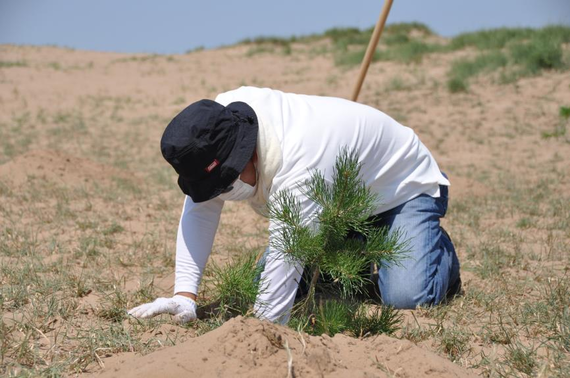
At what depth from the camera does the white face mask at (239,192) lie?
2.26 m

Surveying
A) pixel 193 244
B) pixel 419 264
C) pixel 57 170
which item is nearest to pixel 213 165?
pixel 193 244

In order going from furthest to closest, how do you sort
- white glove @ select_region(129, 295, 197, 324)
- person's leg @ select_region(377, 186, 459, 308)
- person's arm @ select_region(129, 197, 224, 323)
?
1. person's leg @ select_region(377, 186, 459, 308)
2. person's arm @ select_region(129, 197, 224, 323)
3. white glove @ select_region(129, 295, 197, 324)

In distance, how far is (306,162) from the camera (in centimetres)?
224

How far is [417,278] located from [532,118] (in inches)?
261

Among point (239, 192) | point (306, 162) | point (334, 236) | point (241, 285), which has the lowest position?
point (241, 285)

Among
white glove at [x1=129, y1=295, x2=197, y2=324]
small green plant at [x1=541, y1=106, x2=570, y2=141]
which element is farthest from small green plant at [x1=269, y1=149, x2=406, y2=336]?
small green plant at [x1=541, y1=106, x2=570, y2=141]

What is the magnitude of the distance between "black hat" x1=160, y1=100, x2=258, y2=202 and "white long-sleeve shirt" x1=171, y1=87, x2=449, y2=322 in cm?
15

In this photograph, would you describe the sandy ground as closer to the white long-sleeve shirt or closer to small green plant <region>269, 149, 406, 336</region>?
small green plant <region>269, 149, 406, 336</region>

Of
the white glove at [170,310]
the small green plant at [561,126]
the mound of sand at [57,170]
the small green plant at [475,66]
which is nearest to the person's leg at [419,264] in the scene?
the white glove at [170,310]

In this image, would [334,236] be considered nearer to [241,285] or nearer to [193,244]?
[241,285]

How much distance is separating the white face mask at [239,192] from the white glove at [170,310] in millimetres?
442

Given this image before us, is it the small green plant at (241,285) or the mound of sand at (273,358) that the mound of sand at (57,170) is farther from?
the mound of sand at (273,358)

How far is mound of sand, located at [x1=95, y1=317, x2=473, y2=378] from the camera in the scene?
1.63 m

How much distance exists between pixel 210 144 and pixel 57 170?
159 inches
